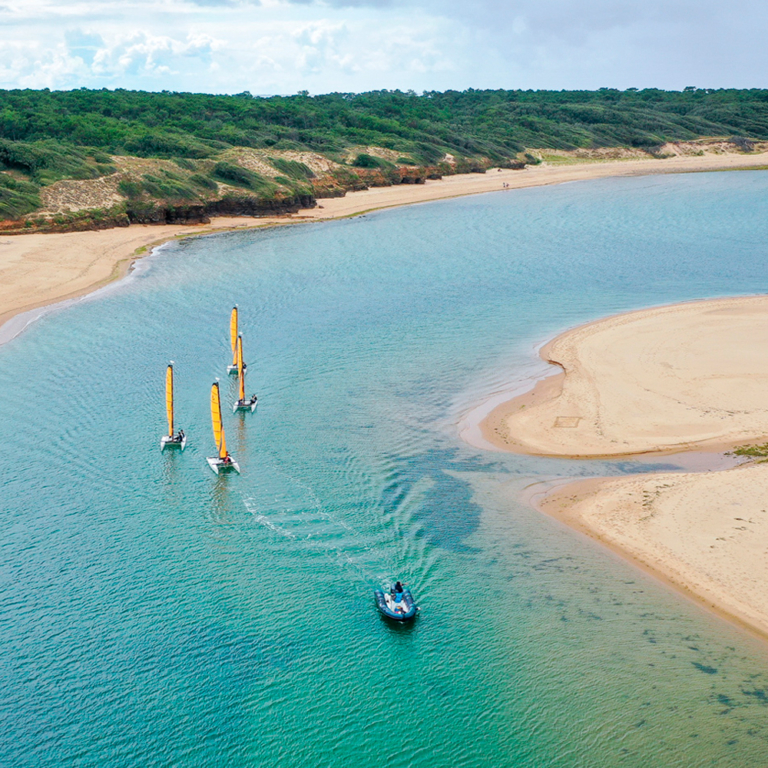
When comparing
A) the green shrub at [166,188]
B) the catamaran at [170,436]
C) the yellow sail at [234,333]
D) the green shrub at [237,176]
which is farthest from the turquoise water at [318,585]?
the green shrub at [237,176]

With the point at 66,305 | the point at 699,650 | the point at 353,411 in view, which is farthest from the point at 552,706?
the point at 66,305

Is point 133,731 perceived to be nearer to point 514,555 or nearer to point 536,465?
point 514,555

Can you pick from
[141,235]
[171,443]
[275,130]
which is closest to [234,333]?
[171,443]

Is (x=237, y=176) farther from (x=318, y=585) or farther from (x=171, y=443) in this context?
(x=318, y=585)

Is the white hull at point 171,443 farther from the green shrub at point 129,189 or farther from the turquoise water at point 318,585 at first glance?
the green shrub at point 129,189

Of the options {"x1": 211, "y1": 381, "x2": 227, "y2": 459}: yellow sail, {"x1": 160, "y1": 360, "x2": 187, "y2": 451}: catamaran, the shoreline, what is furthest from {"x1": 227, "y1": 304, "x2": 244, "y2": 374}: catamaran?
the shoreline

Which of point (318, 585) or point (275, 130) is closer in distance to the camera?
point (318, 585)
